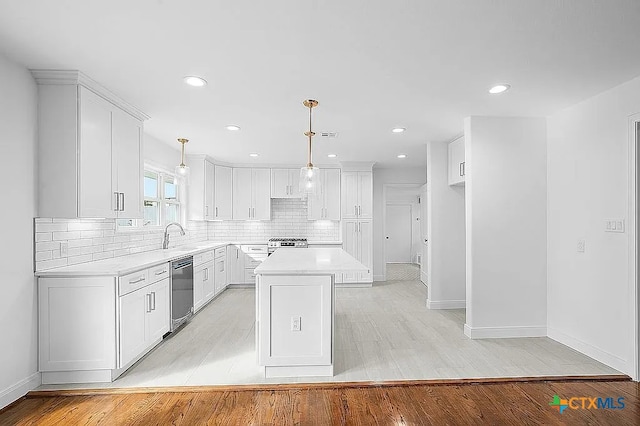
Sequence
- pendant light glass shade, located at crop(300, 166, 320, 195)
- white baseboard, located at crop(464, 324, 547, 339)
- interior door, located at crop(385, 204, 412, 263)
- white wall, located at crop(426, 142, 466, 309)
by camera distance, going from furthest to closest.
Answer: interior door, located at crop(385, 204, 412, 263) → white wall, located at crop(426, 142, 466, 309) → white baseboard, located at crop(464, 324, 547, 339) → pendant light glass shade, located at crop(300, 166, 320, 195)

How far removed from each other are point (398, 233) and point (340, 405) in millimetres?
9000

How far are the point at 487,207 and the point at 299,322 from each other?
249 cm

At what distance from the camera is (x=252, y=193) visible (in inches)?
278

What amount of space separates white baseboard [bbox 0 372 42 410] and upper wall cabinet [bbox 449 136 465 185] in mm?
4909

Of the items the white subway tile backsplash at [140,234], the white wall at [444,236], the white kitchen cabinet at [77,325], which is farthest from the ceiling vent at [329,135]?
the white kitchen cabinet at [77,325]

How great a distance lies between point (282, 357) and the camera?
2947 millimetres

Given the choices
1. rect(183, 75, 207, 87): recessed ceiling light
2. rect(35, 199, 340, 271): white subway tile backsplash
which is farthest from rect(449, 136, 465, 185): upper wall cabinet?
rect(183, 75, 207, 87): recessed ceiling light

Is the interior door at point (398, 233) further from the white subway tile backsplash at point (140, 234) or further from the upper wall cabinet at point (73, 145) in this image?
the upper wall cabinet at point (73, 145)

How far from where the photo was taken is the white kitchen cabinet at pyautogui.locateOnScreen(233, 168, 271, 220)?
7.03m

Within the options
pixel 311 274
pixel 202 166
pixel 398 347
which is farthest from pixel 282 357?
pixel 202 166

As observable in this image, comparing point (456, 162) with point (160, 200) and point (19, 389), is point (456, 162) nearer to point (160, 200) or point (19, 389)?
point (160, 200)

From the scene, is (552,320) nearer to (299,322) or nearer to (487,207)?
(487,207)

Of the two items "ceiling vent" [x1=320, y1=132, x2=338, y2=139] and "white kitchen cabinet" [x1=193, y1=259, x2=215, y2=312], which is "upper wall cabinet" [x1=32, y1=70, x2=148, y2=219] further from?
"ceiling vent" [x1=320, y1=132, x2=338, y2=139]

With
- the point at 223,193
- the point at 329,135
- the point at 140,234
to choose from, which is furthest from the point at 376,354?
the point at 223,193
